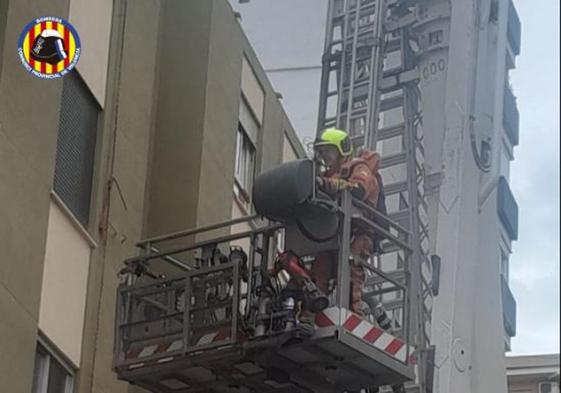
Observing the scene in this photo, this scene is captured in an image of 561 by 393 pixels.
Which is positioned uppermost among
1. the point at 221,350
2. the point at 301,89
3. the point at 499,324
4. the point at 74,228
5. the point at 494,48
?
the point at 301,89

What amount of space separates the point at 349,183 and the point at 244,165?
32.8ft

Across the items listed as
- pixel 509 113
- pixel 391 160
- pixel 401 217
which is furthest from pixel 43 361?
pixel 509 113

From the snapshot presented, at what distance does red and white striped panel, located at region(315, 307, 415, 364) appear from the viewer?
35.8ft

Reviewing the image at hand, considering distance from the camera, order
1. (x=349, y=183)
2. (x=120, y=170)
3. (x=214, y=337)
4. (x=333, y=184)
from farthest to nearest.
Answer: (x=120, y=170)
(x=214, y=337)
(x=349, y=183)
(x=333, y=184)

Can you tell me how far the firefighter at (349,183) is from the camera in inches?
448

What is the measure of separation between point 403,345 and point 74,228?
4681 millimetres

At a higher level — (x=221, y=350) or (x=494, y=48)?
(x=494, y=48)

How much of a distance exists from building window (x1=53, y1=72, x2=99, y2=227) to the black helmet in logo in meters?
0.44

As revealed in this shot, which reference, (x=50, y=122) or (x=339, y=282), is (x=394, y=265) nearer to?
(x=339, y=282)

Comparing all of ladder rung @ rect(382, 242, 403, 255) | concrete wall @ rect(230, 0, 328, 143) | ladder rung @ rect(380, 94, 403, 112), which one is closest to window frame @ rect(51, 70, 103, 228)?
ladder rung @ rect(380, 94, 403, 112)

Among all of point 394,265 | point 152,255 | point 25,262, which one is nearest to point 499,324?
point 394,265

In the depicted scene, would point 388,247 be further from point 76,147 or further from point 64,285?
point 76,147

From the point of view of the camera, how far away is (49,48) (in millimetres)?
14188

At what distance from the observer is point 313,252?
11398mm
